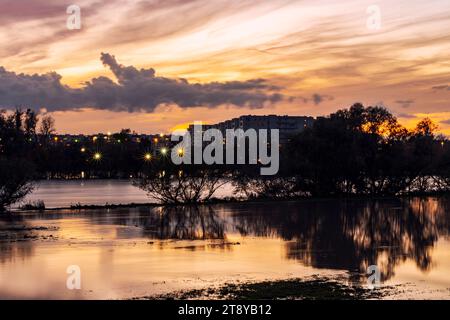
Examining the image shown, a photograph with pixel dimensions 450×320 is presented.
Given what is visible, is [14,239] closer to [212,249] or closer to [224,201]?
[212,249]

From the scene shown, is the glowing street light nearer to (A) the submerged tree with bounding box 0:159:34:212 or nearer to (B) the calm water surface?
(B) the calm water surface

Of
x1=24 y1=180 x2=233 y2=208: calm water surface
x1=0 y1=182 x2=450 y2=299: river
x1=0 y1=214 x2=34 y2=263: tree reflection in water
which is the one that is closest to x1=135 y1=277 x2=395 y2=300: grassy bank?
x1=0 y1=182 x2=450 y2=299: river

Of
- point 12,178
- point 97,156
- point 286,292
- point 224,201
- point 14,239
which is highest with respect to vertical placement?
point 97,156

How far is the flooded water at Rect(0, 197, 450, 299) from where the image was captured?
2342cm

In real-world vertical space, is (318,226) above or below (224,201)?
below

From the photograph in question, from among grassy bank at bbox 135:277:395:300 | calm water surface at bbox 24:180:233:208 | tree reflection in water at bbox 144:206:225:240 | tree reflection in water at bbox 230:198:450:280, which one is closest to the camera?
grassy bank at bbox 135:277:395:300

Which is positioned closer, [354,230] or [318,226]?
[354,230]

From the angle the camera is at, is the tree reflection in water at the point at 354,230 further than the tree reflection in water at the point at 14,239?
No

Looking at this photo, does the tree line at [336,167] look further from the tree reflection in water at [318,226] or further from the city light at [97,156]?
the city light at [97,156]

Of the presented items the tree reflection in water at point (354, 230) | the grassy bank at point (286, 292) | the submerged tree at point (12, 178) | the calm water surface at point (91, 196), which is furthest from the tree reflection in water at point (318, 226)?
the calm water surface at point (91, 196)

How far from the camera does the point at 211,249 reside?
32.4 meters

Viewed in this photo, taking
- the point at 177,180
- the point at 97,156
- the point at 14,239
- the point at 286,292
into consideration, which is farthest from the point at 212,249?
the point at 97,156

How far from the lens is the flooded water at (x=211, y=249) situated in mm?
23422

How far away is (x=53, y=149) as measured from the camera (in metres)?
197
